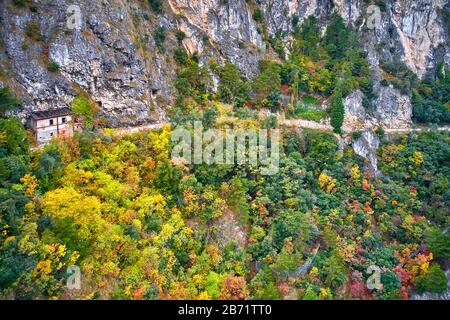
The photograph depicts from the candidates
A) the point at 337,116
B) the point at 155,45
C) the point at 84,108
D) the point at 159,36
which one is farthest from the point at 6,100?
the point at 337,116

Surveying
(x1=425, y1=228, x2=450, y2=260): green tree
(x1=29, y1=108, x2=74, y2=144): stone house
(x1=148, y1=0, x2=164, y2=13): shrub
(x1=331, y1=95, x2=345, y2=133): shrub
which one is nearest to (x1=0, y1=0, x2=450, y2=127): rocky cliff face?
(x1=148, y1=0, x2=164, y2=13): shrub

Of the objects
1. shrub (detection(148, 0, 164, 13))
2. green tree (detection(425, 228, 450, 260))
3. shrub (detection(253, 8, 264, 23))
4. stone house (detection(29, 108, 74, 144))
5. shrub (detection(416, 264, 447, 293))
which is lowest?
shrub (detection(416, 264, 447, 293))

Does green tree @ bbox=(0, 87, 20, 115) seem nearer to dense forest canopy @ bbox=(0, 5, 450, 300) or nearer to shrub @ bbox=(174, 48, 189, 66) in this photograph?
dense forest canopy @ bbox=(0, 5, 450, 300)

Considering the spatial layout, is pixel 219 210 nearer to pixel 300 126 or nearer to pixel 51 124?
pixel 51 124

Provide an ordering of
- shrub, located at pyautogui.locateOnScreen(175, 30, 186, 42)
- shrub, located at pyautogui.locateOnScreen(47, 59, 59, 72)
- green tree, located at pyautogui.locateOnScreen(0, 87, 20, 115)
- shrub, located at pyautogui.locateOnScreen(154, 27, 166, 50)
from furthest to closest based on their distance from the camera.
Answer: shrub, located at pyautogui.locateOnScreen(175, 30, 186, 42)
shrub, located at pyautogui.locateOnScreen(154, 27, 166, 50)
shrub, located at pyautogui.locateOnScreen(47, 59, 59, 72)
green tree, located at pyautogui.locateOnScreen(0, 87, 20, 115)

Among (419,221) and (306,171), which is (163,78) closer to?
(306,171)

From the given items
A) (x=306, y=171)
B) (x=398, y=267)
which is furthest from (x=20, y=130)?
(x=398, y=267)
